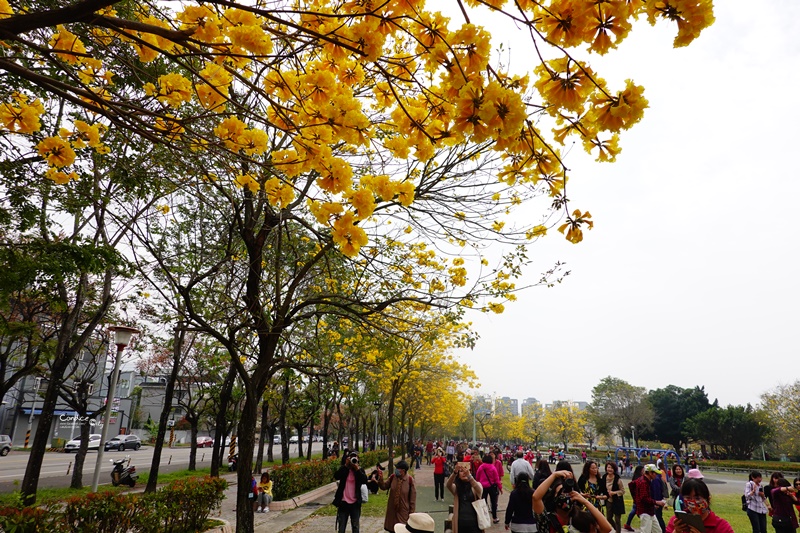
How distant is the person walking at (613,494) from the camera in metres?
8.06

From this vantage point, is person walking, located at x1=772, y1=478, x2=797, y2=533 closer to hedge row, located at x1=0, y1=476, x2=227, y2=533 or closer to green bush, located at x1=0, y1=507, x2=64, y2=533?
hedge row, located at x1=0, y1=476, x2=227, y2=533

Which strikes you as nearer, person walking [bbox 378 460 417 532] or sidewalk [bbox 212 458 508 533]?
person walking [bbox 378 460 417 532]

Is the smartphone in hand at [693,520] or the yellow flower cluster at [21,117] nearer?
the smartphone in hand at [693,520]

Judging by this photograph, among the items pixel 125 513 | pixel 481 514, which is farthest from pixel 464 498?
pixel 125 513

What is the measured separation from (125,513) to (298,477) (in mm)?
7944

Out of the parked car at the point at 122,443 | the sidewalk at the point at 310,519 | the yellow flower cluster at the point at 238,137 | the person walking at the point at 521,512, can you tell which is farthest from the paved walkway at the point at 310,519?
the parked car at the point at 122,443

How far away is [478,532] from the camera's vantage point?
15.8 feet

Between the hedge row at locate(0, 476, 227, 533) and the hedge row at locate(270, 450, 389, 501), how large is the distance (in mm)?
4272

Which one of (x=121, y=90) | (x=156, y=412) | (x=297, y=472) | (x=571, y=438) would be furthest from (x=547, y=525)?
(x=156, y=412)

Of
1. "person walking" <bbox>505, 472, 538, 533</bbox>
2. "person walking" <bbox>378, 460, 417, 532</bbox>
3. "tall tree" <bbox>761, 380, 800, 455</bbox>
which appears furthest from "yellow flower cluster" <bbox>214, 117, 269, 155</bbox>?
"tall tree" <bbox>761, 380, 800, 455</bbox>

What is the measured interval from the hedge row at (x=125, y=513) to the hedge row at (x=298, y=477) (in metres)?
4.27

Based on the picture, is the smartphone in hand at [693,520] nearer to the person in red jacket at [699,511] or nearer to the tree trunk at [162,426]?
the person in red jacket at [699,511]

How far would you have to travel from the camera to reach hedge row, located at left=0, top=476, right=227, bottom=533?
397cm

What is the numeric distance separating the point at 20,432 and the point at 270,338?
129 ft
